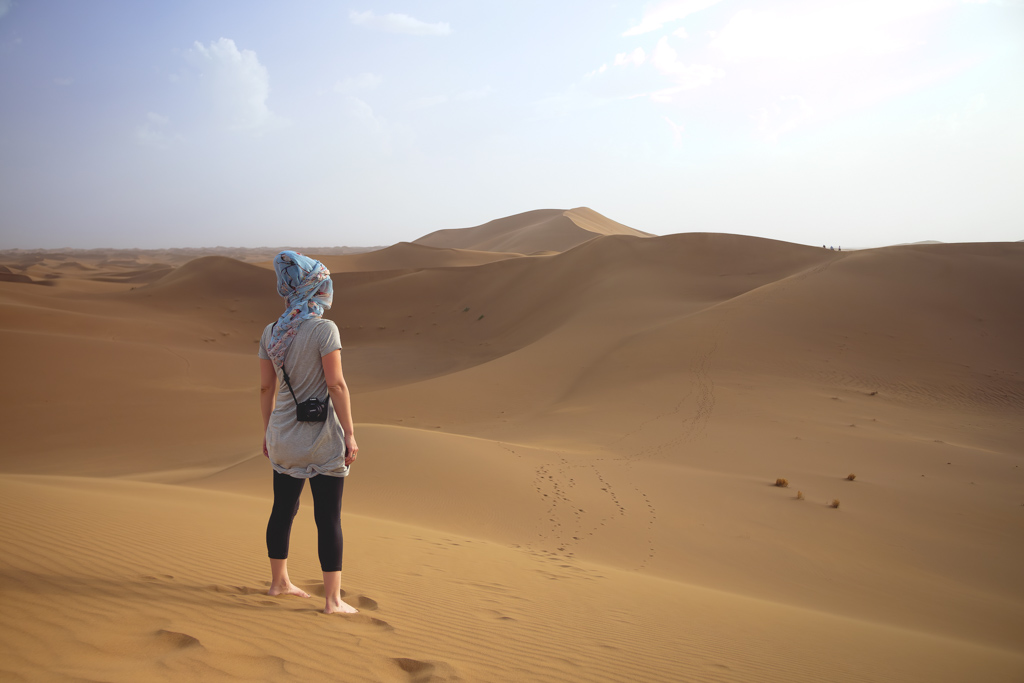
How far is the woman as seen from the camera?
324 centimetres

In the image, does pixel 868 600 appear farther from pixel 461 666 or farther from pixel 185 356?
pixel 185 356

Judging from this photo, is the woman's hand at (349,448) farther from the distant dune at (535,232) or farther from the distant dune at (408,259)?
the distant dune at (535,232)

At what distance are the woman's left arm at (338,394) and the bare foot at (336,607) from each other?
0.83m

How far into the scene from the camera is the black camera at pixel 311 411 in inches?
127

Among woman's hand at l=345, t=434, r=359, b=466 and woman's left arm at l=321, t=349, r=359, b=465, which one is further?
woman's hand at l=345, t=434, r=359, b=466

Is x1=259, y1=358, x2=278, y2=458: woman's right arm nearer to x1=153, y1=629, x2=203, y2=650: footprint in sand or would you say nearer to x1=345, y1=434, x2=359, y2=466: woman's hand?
x1=345, y1=434, x2=359, y2=466: woman's hand

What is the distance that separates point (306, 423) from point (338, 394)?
0.24 m

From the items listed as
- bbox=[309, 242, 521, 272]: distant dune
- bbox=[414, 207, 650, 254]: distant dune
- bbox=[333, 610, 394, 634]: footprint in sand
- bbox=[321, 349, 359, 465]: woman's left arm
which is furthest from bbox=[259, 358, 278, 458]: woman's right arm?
bbox=[414, 207, 650, 254]: distant dune

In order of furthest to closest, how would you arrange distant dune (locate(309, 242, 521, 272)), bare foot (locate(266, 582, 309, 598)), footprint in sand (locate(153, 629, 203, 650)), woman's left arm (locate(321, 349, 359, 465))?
1. distant dune (locate(309, 242, 521, 272))
2. bare foot (locate(266, 582, 309, 598))
3. woman's left arm (locate(321, 349, 359, 465))
4. footprint in sand (locate(153, 629, 203, 650))

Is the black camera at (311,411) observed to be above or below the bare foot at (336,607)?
above

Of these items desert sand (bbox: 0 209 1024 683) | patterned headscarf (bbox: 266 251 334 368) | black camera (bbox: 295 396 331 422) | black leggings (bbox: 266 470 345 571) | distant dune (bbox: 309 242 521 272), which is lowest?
desert sand (bbox: 0 209 1024 683)

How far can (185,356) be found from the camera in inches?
829

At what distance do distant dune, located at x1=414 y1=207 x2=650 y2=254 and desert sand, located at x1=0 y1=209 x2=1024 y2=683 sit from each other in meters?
37.3

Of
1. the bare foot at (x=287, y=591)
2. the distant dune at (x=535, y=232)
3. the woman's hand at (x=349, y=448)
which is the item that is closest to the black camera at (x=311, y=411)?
the woman's hand at (x=349, y=448)
